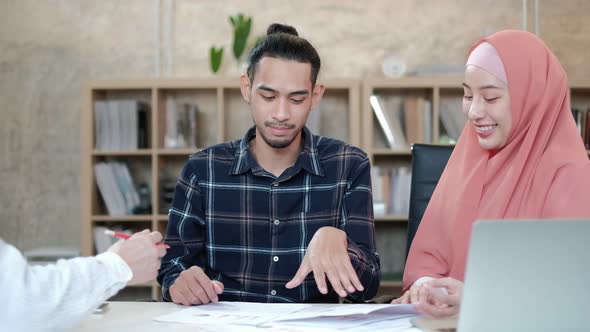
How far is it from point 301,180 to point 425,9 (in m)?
2.28

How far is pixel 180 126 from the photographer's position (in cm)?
374

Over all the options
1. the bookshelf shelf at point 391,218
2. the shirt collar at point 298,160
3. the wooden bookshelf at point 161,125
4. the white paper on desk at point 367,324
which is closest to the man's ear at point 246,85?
the shirt collar at point 298,160

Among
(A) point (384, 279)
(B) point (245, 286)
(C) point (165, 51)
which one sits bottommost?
(A) point (384, 279)

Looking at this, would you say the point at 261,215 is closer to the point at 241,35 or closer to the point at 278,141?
the point at 278,141

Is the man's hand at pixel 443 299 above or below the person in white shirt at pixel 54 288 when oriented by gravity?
below

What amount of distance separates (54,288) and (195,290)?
18.5 inches

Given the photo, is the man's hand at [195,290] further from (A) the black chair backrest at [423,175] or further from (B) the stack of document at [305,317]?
(A) the black chair backrest at [423,175]

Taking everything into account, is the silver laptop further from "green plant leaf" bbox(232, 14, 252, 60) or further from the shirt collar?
"green plant leaf" bbox(232, 14, 252, 60)

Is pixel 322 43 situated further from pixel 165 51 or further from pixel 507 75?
pixel 507 75

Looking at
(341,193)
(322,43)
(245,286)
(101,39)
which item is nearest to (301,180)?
(341,193)

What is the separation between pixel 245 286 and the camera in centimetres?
188

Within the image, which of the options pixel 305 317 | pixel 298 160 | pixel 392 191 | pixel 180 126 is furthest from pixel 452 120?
pixel 305 317

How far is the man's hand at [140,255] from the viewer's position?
1.19m

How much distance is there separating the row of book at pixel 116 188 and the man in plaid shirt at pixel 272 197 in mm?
1860
